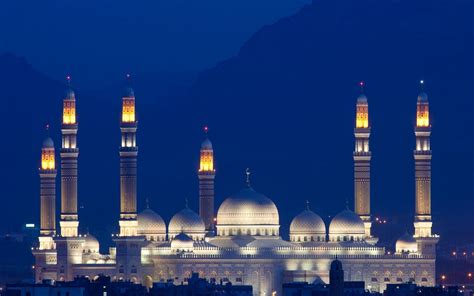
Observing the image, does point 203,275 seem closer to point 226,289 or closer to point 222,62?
point 226,289

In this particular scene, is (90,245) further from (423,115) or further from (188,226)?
(423,115)

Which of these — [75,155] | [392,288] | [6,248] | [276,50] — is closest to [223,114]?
[276,50]

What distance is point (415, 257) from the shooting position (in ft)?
344

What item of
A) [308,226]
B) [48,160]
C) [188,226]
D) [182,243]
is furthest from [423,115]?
[48,160]

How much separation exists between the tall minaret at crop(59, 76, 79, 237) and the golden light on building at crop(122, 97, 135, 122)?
2279 millimetres

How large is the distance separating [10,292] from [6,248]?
185 ft

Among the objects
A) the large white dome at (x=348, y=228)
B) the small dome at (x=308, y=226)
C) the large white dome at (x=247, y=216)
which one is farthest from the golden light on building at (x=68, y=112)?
the large white dome at (x=348, y=228)

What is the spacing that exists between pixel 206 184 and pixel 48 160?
6.61 meters

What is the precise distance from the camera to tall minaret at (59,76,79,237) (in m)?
106

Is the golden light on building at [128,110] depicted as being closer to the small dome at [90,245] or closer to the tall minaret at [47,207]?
the tall minaret at [47,207]

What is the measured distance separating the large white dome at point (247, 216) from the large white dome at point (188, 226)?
3.33ft

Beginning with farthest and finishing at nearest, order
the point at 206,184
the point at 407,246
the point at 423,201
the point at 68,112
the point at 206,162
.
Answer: the point at 206,162 < the point at 206,184 < the point at 68,112 < the point at 423,201 < the point at 407,246

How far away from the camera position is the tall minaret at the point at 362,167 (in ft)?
352

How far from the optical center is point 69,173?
106312 millimetres
